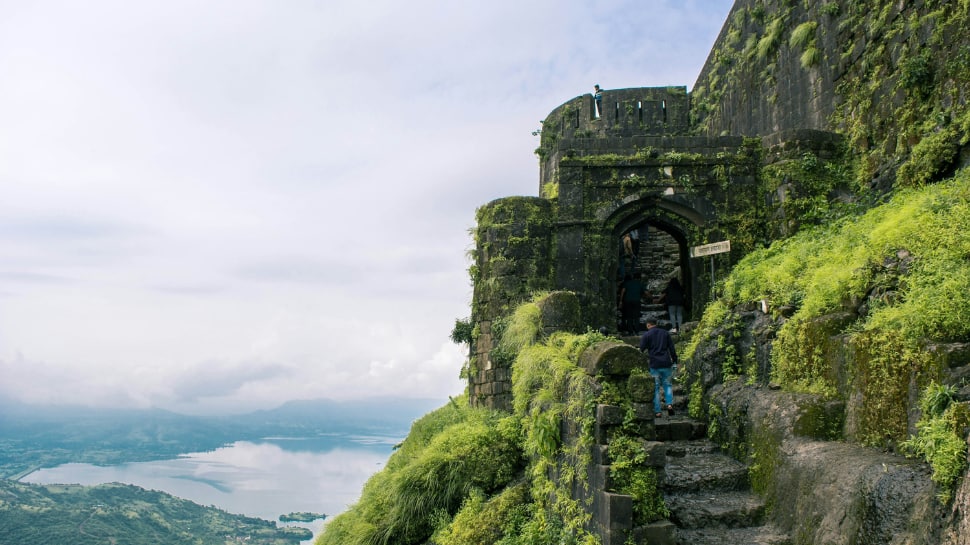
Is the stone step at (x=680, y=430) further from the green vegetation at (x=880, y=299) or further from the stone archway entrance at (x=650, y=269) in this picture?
the stone archway entrance at (x=650, y=269)

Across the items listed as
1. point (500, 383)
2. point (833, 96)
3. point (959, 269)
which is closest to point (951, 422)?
point (959, 269)

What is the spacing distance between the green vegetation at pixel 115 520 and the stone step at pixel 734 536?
5264 cm

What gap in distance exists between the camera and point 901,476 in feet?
19.5

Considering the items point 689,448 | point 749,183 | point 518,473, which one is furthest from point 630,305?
point 689,448

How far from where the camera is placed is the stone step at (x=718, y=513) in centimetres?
789

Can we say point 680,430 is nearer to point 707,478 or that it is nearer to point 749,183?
point 707,478

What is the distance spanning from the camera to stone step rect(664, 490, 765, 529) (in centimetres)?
789

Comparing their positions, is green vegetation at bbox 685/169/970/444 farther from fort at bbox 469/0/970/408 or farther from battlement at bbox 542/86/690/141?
battlement at bbox 542/86/690/141

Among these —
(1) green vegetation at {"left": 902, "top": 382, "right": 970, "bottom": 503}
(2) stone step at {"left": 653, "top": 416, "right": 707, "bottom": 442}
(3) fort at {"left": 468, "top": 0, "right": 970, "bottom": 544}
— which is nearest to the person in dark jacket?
(3) fort at {"left": 468, "top": 0, "right": 970, "bottom": 544}

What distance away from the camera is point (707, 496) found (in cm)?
848

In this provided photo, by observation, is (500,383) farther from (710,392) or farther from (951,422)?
(951,422)

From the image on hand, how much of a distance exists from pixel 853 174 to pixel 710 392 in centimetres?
594

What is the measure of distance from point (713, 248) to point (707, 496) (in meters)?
5.85

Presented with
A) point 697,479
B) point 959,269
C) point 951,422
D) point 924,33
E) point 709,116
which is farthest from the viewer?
point 709,116
